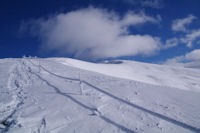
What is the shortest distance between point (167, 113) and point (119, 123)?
5.38 feet

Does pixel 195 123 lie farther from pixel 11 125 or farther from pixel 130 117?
pixel 11 125

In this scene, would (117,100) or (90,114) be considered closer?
(90,114)

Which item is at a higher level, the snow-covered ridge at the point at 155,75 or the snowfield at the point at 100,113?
the snow-covered ridge at the point at 155,75

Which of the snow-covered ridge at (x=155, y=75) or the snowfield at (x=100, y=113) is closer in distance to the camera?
the snowfield at (x=100, y=113)

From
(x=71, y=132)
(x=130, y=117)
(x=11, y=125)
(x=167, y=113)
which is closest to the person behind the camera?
(x=71, y=132)

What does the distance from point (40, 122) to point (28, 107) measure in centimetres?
123

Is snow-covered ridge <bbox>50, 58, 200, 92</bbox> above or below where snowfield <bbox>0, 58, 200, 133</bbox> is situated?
above

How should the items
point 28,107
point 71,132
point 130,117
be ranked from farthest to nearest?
point 28,107
point 130,117
point 71,132

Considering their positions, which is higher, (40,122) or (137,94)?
(137,94)

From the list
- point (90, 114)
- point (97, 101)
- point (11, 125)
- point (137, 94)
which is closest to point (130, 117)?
point (90, 114)

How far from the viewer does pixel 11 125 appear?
11.0 ft

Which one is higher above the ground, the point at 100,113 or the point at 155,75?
the point at 155,75

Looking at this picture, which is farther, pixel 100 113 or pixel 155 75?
pixel 155 75

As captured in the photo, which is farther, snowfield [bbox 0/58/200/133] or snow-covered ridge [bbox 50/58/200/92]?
snow-covered ridge [bbox 50/58/200/92]
